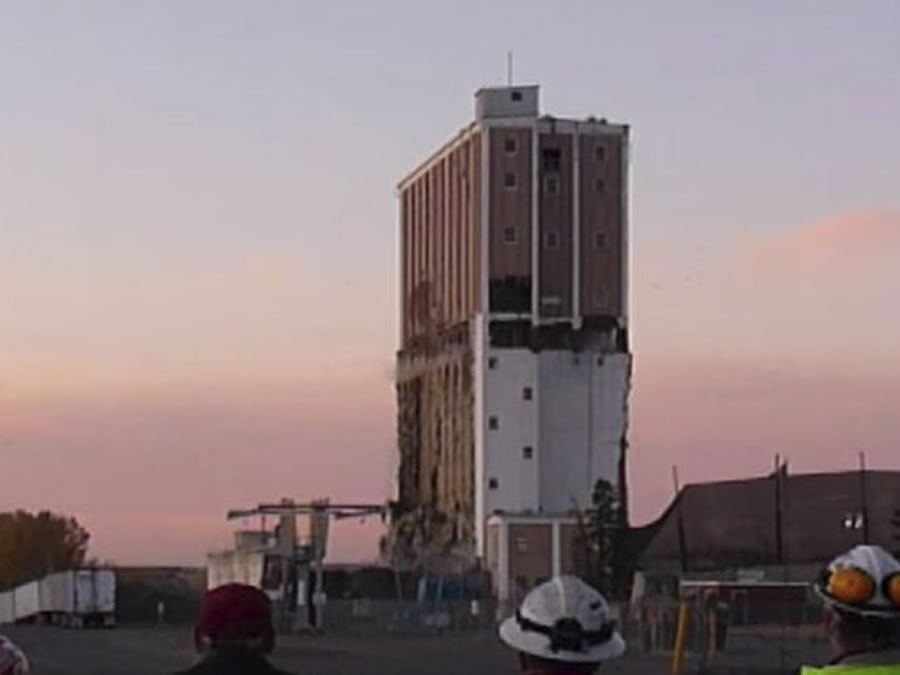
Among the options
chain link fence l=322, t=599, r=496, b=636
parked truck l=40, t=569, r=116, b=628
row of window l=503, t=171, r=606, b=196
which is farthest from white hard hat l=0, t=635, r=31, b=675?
row of window l=503, t=171, r=606, b=196

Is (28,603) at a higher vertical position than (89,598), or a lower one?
lower

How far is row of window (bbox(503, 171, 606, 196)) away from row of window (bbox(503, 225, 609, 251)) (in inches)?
74.0

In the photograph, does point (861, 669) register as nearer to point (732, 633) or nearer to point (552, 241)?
point (732, 633)

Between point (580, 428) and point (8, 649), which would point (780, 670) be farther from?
point (580, 428)

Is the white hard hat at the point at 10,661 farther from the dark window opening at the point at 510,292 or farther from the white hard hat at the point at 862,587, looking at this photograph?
the dark window opening at the point at 510,292

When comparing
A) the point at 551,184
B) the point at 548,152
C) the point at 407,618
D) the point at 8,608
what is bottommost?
the point at 407,618

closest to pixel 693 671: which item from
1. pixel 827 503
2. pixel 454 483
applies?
pixel 827 503

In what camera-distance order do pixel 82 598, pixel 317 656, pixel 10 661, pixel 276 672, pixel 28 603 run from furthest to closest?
1. pixel 28 603
2. pixel 82 598
3. pixel 317 656
4. pixel 10 661
5. pixel 276 672

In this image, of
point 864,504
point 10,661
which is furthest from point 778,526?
point 10,661

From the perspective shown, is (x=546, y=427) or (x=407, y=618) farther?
(x=546, y=427)

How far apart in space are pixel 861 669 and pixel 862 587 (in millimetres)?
252

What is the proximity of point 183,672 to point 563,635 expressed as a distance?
3.37ft

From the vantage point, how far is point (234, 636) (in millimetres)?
5945

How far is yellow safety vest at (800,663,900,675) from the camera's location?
213 inches
